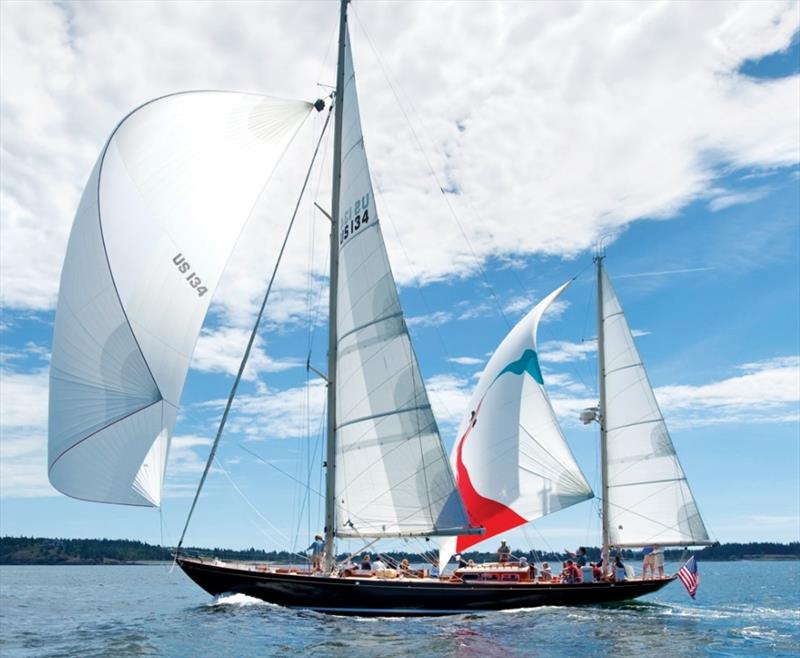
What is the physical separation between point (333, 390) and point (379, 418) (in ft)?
6.21

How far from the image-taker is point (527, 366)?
97.9 ft

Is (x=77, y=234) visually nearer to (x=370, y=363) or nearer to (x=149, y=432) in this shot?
(x=149, y=432)

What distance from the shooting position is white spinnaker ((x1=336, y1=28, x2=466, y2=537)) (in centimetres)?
2288

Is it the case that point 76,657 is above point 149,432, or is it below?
below

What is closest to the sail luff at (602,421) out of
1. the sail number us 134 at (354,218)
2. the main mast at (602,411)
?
the main mast at (602,411)

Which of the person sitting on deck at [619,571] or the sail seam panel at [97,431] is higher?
the sail seam panel at [97,431]

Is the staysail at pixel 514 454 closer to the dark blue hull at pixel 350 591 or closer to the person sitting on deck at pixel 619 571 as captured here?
the person sitting on deck at pixel 619 571

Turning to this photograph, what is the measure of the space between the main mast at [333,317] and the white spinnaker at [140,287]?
3.15 m

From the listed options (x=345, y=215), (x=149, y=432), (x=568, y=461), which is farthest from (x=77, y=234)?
(x=568, y=461)

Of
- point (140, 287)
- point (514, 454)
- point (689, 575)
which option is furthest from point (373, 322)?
point (689, 575)

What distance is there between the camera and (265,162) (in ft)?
78.6

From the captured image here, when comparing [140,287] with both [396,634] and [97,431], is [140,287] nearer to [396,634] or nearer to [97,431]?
[97,431]

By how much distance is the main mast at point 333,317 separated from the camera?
23375mm

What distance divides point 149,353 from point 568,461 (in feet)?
52.8
